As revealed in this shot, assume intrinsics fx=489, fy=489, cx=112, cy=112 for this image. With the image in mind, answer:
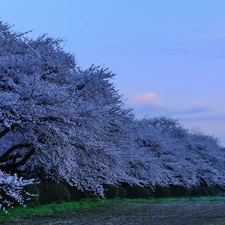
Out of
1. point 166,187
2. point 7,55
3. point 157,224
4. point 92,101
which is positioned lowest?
point 157,224

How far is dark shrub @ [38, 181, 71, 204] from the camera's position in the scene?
77.6 ft

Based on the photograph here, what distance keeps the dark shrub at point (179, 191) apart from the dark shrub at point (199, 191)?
267cm

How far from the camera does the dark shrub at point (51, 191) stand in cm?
2366

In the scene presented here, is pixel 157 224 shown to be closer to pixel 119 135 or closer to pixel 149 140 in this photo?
pixel 119 135

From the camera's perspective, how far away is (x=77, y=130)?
16.8m

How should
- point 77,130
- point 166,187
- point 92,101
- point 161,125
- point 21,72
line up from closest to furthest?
point 77,130 → point 21,72 → point 92,101 → point 166,187 → point 161,125

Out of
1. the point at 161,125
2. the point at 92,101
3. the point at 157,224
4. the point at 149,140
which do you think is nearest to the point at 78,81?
the point at 92,101

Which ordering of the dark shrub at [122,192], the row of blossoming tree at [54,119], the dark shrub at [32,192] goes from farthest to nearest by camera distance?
the dark shrub at [122,192] → the dark shrub at [32,192] → the row of blossoming tree at [54,119]

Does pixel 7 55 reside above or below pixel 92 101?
above

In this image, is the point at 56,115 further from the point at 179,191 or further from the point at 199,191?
the point at 199,191

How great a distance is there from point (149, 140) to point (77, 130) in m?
23.7

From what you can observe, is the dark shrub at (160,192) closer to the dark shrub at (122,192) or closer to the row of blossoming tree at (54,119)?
the dark shrub at (122,192)

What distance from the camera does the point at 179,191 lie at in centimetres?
4062

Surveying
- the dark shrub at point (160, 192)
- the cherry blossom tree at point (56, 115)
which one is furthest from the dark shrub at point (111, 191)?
the dark shrub at point (160, 192)
